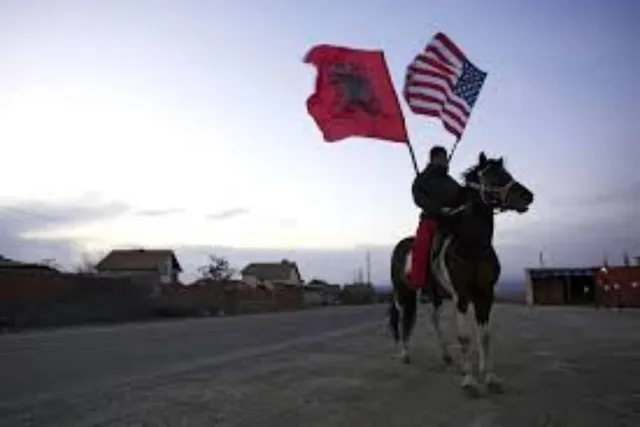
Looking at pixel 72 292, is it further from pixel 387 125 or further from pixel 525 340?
pixel 387 125

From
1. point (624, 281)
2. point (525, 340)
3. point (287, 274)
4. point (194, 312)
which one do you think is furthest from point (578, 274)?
point (287, 274)

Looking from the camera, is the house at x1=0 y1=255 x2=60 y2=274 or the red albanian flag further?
the house at x1=0 y1=255 x2=60 y2=274

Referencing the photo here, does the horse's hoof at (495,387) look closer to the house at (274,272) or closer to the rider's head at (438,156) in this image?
the rider's head at (438,156)

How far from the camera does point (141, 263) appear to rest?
126 meters

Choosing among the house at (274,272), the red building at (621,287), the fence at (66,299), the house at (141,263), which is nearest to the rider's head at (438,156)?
the fence at (66,299)

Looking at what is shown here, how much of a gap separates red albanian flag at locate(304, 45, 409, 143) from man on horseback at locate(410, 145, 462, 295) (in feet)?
6.81

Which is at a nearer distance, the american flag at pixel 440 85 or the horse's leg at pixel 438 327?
the horse's leg at pixel 438 327

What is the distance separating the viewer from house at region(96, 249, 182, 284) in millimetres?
123881

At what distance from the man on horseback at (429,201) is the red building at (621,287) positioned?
164 feet

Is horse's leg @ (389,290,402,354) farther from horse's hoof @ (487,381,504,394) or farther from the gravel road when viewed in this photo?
horse's hoof @ (487,381,504,394)

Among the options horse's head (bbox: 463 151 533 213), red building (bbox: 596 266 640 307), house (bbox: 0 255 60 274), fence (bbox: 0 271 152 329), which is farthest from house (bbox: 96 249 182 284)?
horse's head (bbox: 463 151 533 213)

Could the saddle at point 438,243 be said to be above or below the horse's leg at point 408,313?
above

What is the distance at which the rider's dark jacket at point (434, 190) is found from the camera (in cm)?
1167

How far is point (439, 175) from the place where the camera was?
12.2m
